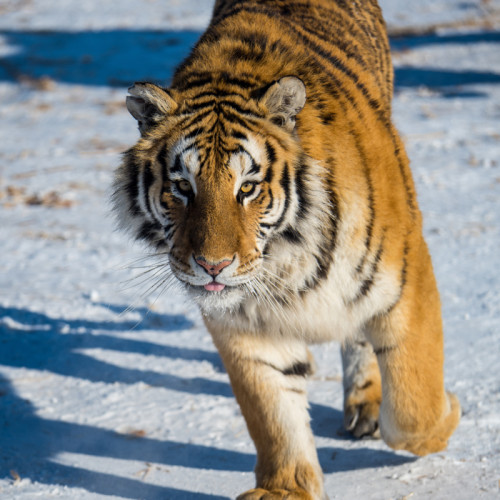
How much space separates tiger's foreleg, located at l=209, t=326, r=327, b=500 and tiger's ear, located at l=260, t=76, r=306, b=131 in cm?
60

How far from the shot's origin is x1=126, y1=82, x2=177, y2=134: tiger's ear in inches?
73.5

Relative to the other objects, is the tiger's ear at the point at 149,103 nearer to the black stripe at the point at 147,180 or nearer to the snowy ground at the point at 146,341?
the black stripe at the point at 147,180

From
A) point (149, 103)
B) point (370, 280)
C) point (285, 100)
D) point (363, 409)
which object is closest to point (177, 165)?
point (149, 103)

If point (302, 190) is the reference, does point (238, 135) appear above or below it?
above

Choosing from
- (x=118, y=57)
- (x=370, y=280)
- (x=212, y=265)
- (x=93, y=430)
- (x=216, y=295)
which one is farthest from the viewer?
(x=118, y=57)

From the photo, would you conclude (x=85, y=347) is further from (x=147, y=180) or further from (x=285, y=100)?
(x=285, y=100)

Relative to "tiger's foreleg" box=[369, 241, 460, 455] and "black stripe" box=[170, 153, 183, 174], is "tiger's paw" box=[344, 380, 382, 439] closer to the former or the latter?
"tiger's foreleg" box=[369, 241, 460, 455]

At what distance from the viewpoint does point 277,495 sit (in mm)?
2070

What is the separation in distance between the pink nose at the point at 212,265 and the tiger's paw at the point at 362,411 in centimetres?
95

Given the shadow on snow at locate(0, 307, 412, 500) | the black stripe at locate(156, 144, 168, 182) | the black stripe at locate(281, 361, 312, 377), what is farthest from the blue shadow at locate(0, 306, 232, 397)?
the black stripe at locate(156, 144, 168, 182)

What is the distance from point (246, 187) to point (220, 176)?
0.08 meters

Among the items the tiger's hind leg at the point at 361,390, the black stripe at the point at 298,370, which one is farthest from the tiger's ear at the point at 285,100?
the tiger's hind leg at the point at 361,390

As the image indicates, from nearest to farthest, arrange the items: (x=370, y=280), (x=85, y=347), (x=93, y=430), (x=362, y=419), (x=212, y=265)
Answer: (x=212, y=265)
(x=370, y=280)
(x=362, y=419)
(x=93, y=430)
(x=85, y=347)

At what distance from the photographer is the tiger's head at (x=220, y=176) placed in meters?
1.79
